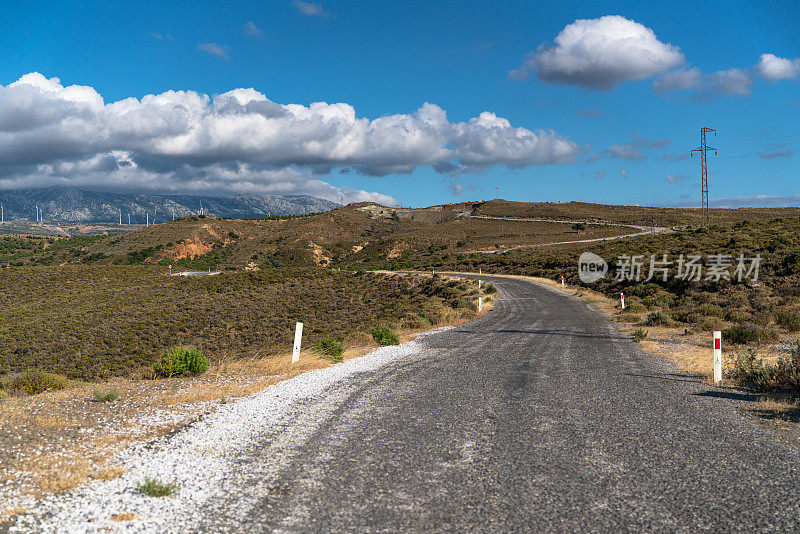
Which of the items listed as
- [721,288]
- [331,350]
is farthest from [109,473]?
[721,288]

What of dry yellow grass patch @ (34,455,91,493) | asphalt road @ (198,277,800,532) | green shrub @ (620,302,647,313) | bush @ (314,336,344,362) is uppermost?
dry yellow grass patch @ (34,455,91,493)

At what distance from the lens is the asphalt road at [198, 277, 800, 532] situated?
427cm

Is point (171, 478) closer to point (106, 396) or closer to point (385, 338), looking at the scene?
point (106, 396)

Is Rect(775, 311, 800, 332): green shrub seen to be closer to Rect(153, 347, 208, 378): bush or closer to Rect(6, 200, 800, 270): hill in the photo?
Rect(153, 347, 208, 378): bush

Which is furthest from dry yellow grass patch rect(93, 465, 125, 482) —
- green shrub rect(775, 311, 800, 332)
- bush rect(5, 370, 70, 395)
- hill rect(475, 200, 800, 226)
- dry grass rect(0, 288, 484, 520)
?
hill rect(475, 200, 800, 226)

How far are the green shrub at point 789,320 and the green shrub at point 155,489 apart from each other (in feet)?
70.6

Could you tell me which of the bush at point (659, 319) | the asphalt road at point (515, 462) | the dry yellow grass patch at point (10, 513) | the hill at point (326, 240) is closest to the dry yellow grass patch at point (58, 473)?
the dry yellow grass patch at point (10, 513)

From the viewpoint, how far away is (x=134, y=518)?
408cm

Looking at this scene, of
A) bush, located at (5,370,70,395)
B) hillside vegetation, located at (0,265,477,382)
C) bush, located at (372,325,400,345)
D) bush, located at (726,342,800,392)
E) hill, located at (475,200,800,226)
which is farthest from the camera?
hill, located at (475,200,800,226)

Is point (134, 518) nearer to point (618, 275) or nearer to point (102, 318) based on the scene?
point (102, 318)

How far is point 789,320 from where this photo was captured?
18312 mm

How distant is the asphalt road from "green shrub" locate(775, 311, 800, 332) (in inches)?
438

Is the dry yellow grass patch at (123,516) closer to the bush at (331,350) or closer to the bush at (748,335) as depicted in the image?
the bush at (331,350)

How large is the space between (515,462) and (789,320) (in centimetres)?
1879
